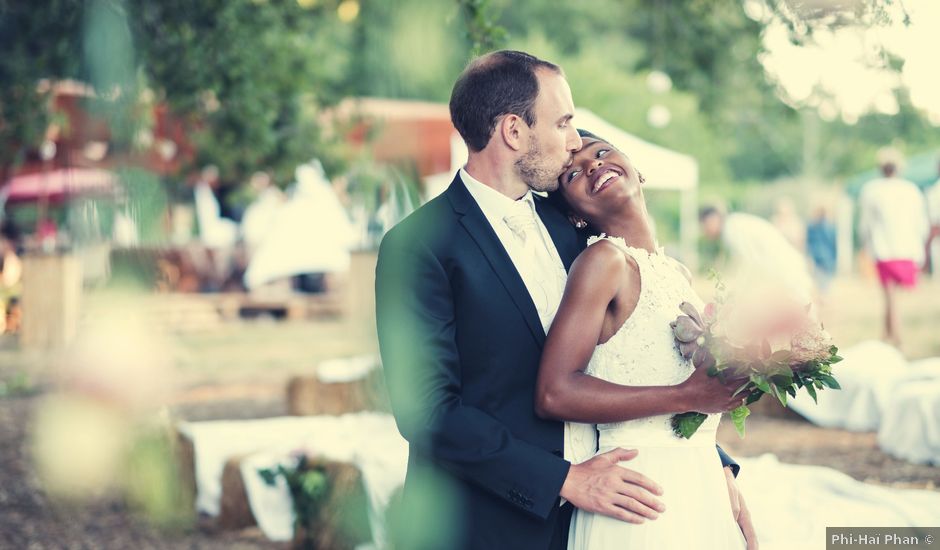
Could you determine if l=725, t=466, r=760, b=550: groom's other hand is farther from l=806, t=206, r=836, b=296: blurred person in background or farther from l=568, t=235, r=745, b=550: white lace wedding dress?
l=806, t=206, r=836, b=296: blurred person in background

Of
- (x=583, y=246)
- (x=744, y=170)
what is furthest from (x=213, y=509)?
(x=744, y=170)

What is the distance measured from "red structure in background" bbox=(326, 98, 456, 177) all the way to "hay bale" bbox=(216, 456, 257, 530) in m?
4.70

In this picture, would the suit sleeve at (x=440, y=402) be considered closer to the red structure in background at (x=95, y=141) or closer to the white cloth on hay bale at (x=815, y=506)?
the white cloth on hay bale at (x=815, y=506)

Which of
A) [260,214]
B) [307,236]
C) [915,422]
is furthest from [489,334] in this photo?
[260,214]

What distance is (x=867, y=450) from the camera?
7.42 m

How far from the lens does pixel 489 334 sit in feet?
7.70

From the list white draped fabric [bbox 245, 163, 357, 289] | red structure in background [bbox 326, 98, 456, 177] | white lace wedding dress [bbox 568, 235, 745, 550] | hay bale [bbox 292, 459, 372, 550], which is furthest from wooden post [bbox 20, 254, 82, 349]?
white lace wedding dress [bbox 568, 235, 745, 550]

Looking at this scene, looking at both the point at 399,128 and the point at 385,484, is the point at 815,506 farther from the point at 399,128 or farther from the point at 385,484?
the point at 399,128

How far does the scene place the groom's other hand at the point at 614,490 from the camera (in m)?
2.29

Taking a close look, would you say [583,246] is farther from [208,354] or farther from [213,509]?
[208,354]

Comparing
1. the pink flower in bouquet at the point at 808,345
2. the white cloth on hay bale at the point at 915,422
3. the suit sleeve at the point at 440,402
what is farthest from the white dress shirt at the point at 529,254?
the white cloth on hay bale at the point at 915,422

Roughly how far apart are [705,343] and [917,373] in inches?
240

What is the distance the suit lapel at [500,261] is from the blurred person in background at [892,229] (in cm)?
972

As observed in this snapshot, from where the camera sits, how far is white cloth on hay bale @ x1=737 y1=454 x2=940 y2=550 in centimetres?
434
